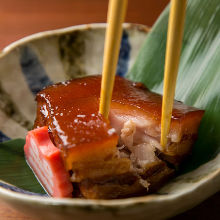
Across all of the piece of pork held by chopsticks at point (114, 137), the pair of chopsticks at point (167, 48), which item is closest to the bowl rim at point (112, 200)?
the piece of pork held by chopsticks at point (114, 137)

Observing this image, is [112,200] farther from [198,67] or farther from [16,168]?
[198,67]

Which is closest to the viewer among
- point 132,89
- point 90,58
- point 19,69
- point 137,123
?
point 137,123

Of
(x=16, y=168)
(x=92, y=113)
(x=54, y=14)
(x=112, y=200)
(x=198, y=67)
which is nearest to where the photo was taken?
(x=112, y=200)

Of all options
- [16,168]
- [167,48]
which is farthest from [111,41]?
[16,168]

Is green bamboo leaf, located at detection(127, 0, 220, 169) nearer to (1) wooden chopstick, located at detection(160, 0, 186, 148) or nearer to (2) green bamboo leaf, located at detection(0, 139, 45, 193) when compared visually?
(1) wooden chopstick, located at detection(160, 0, 186, 148)

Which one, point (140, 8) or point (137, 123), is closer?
point (137, 123)

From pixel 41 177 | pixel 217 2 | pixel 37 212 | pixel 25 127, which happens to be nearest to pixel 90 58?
pixel 25 127

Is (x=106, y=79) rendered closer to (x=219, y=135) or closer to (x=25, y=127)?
(x=219, y=135)

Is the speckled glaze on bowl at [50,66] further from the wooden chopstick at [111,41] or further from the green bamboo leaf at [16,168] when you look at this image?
the wooden chopstick at [111,41]
